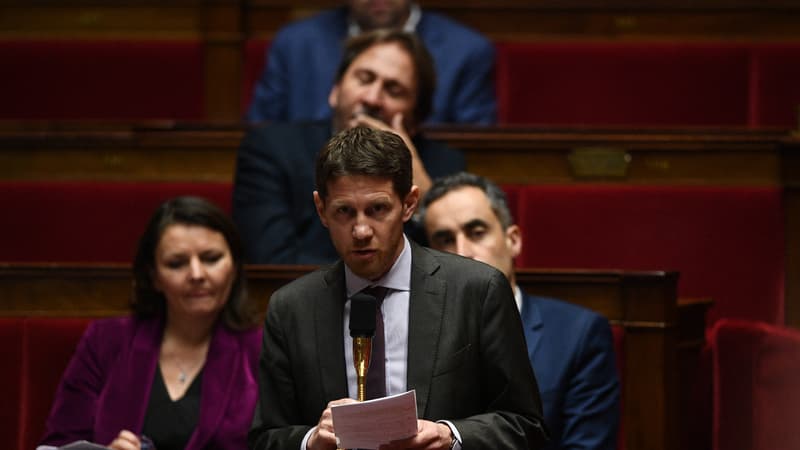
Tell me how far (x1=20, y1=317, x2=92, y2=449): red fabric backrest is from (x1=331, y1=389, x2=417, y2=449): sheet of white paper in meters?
0.51

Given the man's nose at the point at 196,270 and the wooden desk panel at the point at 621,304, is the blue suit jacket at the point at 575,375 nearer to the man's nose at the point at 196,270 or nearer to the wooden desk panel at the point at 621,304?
the wooden desk panel at the point at 621,304

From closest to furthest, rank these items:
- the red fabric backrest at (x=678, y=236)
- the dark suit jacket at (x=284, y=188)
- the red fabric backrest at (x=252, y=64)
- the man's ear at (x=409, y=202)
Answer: the man's ear at (x=409, y=202) → the dark suit jacket at (x=284, y=188) → the red fabric backrest at (x=678, y=236) → the red fabric backrest at (x=252, y=64)

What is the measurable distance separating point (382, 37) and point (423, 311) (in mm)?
554

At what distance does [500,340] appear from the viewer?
28.2 inches

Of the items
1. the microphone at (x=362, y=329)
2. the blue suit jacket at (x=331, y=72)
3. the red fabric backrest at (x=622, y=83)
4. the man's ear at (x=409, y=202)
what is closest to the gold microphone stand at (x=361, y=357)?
the microphone at (x=362, y=329)

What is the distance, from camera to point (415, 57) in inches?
47.8

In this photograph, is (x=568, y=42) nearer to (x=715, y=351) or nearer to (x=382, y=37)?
(x=382, y=37)

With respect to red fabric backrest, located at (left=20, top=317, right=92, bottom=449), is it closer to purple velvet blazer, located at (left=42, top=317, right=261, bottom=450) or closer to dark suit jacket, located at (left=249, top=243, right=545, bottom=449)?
purple velvet blazer, located at (left=42, top=317, right=261, bottom=450)

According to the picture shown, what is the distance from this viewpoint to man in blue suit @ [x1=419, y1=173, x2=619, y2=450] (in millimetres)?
953

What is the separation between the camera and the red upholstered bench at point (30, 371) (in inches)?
41.9

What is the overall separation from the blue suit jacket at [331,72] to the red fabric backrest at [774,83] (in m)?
0.35

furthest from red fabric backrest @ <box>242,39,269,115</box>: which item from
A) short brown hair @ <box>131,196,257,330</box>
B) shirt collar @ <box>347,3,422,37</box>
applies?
short brown hair @ <box>131,196,257,330</box>

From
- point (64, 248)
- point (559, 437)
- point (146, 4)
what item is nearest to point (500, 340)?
point (559, 437)

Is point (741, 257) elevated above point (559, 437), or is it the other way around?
point (741, 257)
